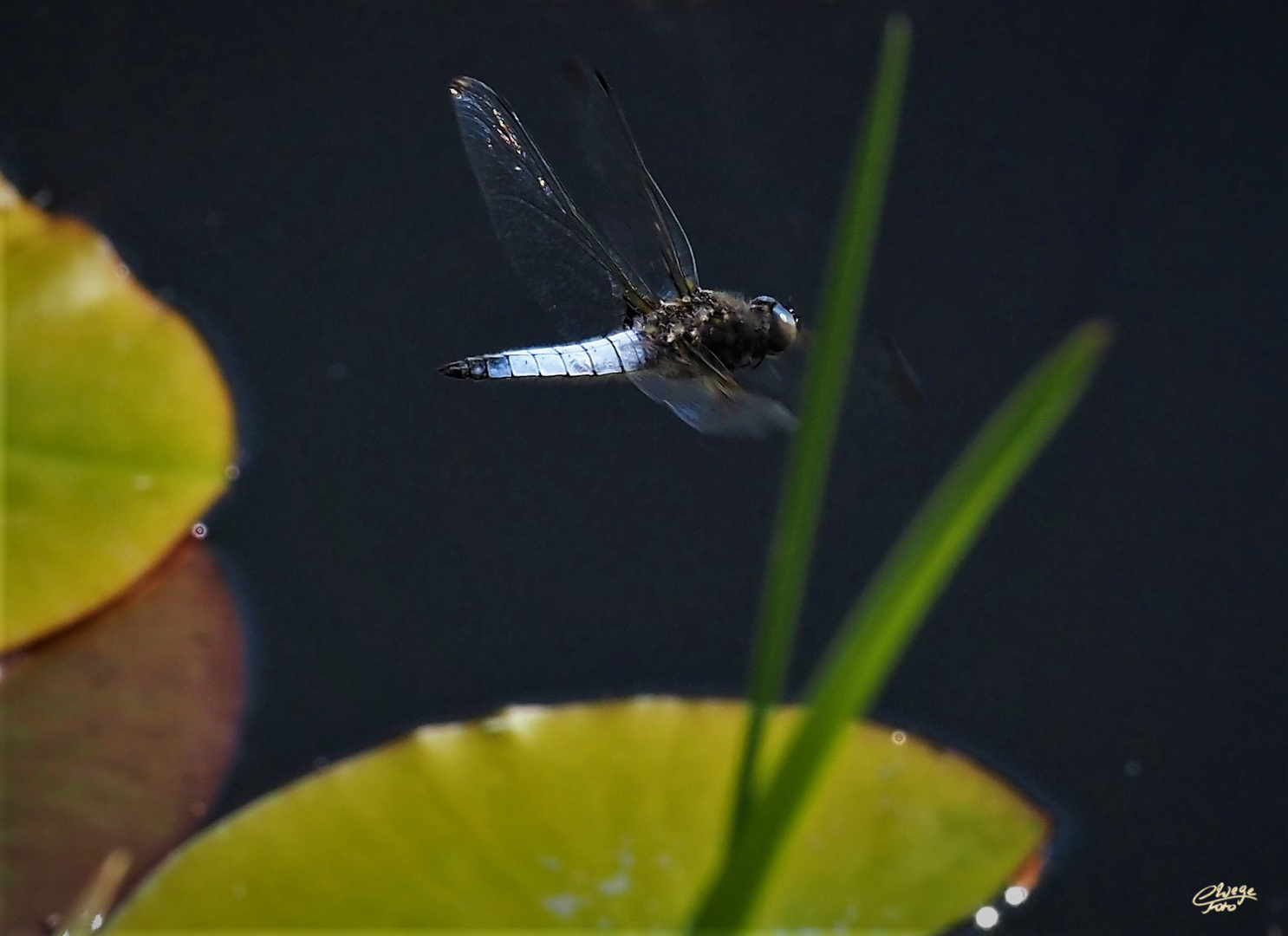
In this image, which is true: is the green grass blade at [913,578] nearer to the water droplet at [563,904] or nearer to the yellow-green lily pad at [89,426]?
the water droplet at [563,904]

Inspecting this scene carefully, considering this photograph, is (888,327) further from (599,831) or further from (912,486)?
(599,831)

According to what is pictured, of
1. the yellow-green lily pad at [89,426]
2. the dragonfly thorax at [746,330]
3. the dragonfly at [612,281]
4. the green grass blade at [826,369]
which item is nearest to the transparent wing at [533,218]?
the dragonfly at [612,281]

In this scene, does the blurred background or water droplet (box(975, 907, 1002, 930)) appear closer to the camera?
water droplet (box(975, 907, 1002, 930))

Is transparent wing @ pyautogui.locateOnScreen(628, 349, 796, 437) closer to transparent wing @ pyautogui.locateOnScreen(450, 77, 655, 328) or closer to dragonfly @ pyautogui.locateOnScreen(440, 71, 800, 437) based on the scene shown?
dragonfly @ pyautogui.locateOnScreen(440, 71, 800, 437)

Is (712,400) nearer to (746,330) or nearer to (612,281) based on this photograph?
(746,330)

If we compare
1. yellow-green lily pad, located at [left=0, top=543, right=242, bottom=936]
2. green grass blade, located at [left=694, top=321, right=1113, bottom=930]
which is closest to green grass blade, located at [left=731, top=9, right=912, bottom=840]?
green grass blade, located at [left=694, top=321, right=1113, bottom=930]

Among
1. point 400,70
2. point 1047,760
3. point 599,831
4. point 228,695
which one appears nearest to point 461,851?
point 599,831
